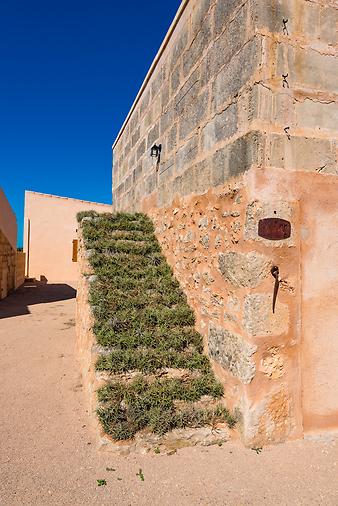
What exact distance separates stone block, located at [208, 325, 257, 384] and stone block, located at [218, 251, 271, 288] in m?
0.48

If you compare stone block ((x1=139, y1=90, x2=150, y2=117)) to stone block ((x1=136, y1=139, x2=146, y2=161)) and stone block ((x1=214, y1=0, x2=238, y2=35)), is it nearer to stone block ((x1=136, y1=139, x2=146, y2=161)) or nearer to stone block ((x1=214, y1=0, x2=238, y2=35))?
stone block ((x1=136, y1=139, x2=146, y2=161))

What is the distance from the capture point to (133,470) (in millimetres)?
2541

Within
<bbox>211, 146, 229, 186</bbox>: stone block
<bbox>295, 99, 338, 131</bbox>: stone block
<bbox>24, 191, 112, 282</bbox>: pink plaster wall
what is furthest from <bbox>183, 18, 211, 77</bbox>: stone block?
<bbox>24, 191, 112, 282</bbox>: pink plaster wall

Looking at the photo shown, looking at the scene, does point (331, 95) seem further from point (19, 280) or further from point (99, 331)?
point (19, 280)

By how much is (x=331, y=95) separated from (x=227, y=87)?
937 mm

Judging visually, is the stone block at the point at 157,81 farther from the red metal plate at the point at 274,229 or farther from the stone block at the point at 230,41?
the red metal plate at the point at 274,229

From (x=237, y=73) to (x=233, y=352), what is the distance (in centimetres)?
250

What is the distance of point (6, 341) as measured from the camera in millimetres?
6336

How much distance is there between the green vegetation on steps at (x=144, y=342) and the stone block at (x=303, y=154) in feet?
6.41

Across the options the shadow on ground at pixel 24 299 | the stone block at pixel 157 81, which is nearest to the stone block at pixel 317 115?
the stone block at pixel 157 81

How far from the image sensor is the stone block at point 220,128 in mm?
3309

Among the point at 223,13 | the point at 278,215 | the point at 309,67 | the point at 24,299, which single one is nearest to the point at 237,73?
the point at 309,67

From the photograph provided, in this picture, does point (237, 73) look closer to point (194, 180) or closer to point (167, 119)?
point (194, 180)

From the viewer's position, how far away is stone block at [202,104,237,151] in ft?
10.9
